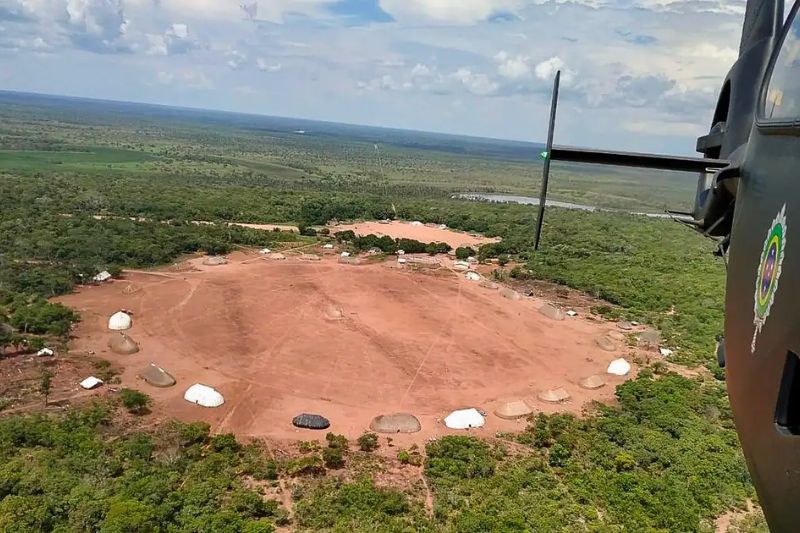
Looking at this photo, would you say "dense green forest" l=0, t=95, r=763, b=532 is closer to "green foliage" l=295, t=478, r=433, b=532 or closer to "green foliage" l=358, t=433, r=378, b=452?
"green foliage" l=295, t=478, r=433, b=532

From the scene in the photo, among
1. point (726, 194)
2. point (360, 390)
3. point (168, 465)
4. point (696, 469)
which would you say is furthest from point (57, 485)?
point (696, 469)

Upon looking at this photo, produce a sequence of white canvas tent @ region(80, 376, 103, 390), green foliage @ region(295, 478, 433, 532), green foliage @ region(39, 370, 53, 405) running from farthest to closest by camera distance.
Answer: white canvas tent @ region(80, 376, 103, 390), green foliage @ region(39, 370, 53, 405), green foliage @ region(295, 478, 433, 532)

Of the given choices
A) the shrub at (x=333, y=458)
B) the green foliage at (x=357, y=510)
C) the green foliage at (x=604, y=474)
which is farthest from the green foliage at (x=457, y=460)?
the shrub at (x=333, y=458)

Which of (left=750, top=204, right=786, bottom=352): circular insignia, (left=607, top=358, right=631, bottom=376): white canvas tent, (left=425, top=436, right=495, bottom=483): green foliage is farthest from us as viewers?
(left=607, top=358, right=631, bottom=376): white canvas tent

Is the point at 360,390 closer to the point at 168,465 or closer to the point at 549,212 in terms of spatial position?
the point at 168,465

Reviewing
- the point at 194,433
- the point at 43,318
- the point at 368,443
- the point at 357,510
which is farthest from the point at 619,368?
the point at 43,318

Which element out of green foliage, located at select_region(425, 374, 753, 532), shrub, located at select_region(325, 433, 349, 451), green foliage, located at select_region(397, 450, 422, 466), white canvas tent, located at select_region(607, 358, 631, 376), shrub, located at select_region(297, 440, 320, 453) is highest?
white canvas tent, located at select_region(607, 358, 631, 376)

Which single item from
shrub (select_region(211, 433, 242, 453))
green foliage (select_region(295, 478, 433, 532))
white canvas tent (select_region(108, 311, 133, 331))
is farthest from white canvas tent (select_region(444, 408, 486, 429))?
white canvas tent (select_region(108, 311, 133, 331))
